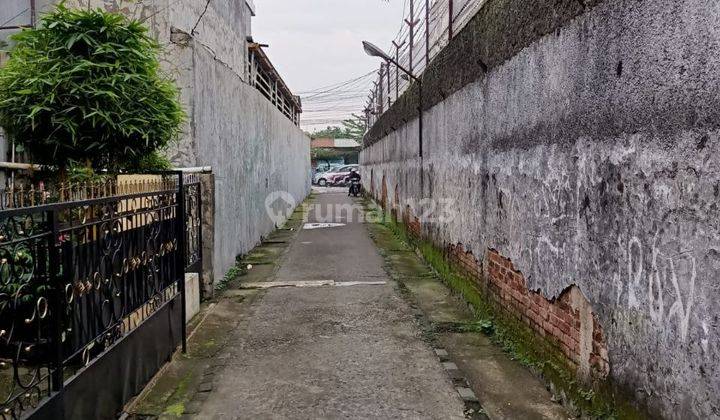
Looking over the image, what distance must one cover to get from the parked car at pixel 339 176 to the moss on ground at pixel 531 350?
29.2m

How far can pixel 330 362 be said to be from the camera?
4.50 meters

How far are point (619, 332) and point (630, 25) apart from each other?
1592 mm

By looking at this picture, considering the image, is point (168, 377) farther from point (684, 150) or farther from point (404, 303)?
point (684, 150)

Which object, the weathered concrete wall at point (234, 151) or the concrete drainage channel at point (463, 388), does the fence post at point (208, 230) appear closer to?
the weathered concrete wall at point (234, 151)

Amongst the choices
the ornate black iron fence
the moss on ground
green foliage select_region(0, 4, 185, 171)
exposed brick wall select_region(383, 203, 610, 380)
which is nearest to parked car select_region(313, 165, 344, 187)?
the moss on ground

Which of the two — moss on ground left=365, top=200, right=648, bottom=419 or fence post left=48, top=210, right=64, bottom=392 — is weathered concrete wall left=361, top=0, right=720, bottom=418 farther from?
fence post left=48, top=210, right=64, bottom=392

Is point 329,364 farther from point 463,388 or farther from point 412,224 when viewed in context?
point 412,224

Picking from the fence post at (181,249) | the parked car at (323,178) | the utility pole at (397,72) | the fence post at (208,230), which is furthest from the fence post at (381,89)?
the parked car at (323,178)

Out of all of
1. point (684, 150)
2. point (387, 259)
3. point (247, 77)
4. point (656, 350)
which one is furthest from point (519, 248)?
point (247, 77)

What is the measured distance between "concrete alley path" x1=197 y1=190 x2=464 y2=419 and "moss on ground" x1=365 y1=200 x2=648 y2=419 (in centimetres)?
67

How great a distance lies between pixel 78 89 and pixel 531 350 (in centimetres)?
404

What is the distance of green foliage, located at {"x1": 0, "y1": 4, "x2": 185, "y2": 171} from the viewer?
4.28m

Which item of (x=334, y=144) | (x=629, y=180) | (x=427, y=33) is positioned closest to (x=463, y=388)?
(x=629, y=180)

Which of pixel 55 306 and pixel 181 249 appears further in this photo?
pixel 181 249
